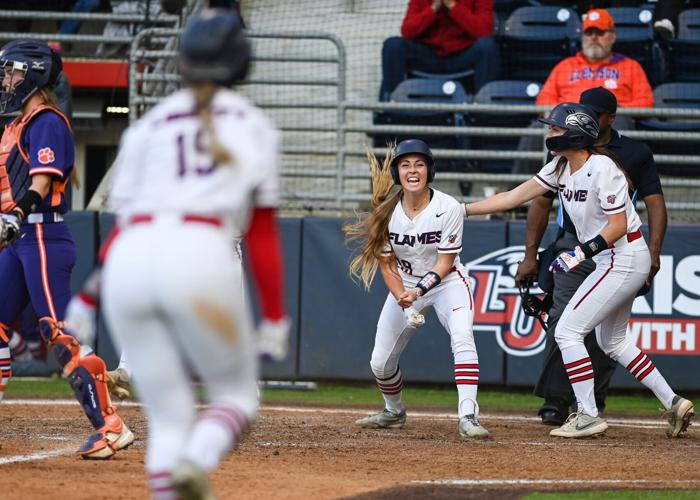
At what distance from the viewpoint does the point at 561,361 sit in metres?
8.97

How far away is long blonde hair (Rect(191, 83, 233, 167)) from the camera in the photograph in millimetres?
3734

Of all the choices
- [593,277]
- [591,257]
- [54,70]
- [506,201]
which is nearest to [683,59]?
[506,201]

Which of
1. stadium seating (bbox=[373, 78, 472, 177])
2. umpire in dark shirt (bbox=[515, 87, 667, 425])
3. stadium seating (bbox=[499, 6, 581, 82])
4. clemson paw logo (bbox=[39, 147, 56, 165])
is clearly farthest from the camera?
stadium seating (bbox=[499, 6, 581, 82])

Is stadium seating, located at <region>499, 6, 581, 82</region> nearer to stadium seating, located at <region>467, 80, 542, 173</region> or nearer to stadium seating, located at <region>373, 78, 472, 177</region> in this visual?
stadium seating, located at <region>467, 80, 542, 173</region>

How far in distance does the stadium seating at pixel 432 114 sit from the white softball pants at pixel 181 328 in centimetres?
859

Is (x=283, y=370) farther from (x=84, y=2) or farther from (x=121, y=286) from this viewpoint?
(x=121, y=286)

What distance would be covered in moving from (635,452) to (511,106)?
196 inches

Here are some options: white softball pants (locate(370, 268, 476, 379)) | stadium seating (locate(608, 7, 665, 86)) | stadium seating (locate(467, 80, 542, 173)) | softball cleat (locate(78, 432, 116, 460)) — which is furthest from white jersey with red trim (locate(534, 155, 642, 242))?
stadium seating (locate(608, 7, 665, 86))

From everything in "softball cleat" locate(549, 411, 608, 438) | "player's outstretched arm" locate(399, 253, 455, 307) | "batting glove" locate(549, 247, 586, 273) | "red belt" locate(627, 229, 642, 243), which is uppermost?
"red belt" locate(627, 229, 642, 243)

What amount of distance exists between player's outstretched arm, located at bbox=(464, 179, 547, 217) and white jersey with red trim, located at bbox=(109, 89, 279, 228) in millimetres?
4414

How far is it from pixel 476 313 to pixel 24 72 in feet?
18.6

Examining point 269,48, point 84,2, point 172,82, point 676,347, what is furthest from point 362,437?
point 84,2

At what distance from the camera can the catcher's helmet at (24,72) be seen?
6.44 metres

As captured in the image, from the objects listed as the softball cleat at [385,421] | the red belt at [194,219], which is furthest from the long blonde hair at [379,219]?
Result: the red belt at [194,219]
